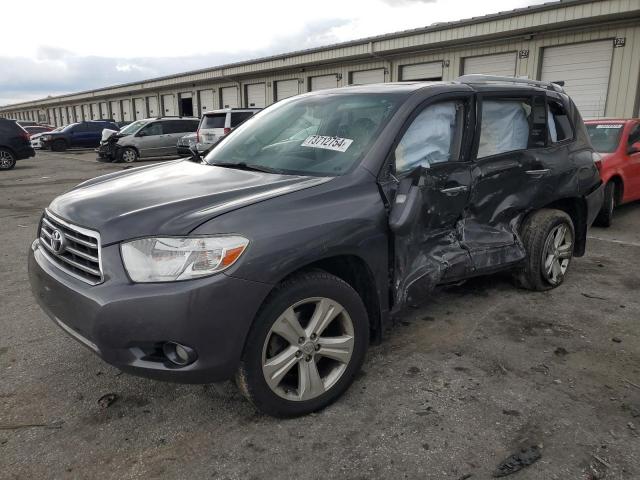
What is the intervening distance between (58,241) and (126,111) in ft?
148

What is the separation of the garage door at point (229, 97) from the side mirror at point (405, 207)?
25.8 metres

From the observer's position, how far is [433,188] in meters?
3.09

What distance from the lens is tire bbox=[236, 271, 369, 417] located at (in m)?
2.31

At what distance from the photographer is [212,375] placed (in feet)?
7.23

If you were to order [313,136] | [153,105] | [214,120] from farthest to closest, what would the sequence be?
[153,105]
[214,120]
[313,136]

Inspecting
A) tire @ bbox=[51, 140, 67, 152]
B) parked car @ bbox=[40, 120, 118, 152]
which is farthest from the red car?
tire @ bbox=[51, 140, 67, 152]

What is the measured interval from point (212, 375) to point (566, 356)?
229 centimetres

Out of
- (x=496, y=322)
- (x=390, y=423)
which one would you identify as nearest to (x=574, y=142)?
(x=496, y=322)

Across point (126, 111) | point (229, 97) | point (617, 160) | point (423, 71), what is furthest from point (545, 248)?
point (126, 111)

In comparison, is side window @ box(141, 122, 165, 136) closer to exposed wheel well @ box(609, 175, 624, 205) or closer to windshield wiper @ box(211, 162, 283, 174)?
exposed wheel well @ box(609, 175, 624, 205)

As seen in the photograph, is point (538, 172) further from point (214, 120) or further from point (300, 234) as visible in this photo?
point (214, 120)

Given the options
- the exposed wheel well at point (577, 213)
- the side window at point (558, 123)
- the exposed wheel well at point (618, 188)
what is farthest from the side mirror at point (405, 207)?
the exposed wheel well at point (618, 188)

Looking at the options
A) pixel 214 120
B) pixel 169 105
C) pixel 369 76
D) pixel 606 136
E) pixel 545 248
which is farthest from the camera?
pixel 169 105

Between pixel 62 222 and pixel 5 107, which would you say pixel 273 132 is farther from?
pixel 5 107
